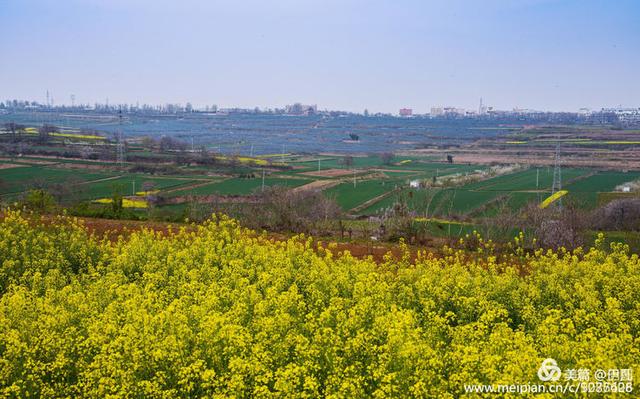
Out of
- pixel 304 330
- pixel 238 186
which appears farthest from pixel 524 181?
pixel 304 330

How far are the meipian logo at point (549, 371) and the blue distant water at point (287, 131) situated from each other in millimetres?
72579

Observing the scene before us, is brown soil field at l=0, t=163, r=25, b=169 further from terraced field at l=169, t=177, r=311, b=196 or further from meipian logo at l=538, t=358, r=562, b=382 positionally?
meipian logo at l=538, t=358, r=562, b=382

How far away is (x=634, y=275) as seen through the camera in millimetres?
12555

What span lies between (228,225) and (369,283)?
946cm

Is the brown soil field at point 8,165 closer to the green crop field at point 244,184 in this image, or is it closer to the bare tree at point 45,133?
the bare tree at point 45,133

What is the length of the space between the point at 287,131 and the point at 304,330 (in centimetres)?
9772

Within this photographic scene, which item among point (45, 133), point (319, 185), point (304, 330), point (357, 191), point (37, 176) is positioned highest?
point (45, 133)

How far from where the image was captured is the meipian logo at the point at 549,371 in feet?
23.5

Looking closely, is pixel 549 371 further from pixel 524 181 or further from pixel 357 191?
pixel 524 181

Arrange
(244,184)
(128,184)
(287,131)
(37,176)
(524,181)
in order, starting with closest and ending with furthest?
(128,184)
(37,176)
(244,184)
(524,181)
(287,131)

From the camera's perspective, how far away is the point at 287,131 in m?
106

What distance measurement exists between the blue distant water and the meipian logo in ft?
238

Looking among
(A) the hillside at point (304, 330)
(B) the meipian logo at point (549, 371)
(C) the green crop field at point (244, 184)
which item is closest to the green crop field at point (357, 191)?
(C) the green crop field at point (244, 184)

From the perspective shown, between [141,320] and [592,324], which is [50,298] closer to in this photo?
[141,320]
